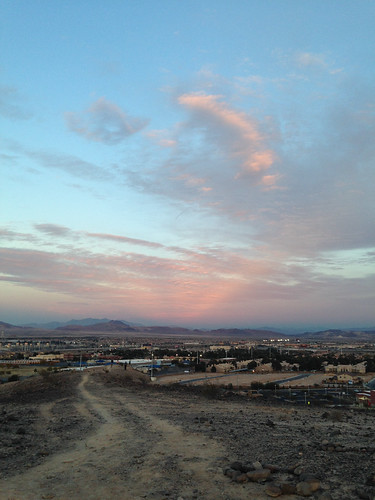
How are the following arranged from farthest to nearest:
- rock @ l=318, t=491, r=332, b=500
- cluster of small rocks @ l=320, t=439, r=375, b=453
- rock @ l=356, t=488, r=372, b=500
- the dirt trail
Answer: cluster of small rocks @ l=320, t=439, r=375, b=453 < the dirt trail < rock @ l=356, t=488, r=372, b=500 < rock @ l=318, t=491, r=332, b=500

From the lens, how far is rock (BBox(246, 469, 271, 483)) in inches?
406

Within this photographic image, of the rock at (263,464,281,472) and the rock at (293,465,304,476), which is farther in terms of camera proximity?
the rock at (263,464,281,472)

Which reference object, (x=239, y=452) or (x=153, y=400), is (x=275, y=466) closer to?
(x=239, y=452)

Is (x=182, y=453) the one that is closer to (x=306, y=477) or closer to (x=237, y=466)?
(x=237, y=466)

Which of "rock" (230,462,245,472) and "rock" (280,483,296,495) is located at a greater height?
"rock" (280,483,296,495)

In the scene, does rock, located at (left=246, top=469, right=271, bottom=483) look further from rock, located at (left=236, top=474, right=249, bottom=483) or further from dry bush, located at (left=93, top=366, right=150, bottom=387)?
dry bush, located at (left=93, top=366, right=150, bottom=387)

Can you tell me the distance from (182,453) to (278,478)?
4.02 meters

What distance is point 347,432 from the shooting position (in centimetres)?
1744

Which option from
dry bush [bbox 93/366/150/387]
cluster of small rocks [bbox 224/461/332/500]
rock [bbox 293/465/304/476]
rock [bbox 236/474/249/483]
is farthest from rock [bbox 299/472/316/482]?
dry bush [bbox 93/366/150/387]

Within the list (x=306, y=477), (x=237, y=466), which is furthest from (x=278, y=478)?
(x=237, y=466)

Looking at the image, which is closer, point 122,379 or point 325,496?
point 325,496

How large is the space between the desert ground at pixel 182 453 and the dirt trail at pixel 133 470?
0.03m

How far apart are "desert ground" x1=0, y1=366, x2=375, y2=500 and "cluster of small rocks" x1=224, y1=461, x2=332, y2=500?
0.02 m

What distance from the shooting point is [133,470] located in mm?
11781
